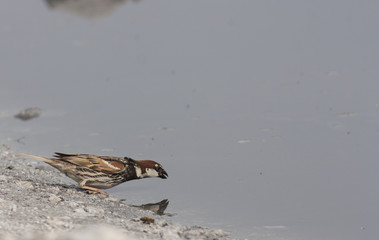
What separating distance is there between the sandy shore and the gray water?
548 mm

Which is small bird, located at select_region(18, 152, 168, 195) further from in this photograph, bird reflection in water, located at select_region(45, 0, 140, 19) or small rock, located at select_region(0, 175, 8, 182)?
bird reflection in water, located at select_region(45, 0, 140, 19)

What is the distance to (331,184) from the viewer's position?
36.2 ft

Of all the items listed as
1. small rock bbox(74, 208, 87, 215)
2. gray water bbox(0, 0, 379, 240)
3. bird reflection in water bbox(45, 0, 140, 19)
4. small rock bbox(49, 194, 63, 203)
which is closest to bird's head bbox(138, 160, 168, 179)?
gray water bbox(0, 0, 379, 240)

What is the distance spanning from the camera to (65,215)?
362 inches

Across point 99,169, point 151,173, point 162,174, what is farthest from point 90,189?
point 162,174

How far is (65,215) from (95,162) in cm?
171

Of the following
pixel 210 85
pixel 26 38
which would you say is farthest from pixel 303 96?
pixel 26 38

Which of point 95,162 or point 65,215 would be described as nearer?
point 65,215

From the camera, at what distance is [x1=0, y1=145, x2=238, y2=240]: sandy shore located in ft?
27.3

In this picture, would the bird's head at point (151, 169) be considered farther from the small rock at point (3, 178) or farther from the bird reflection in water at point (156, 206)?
the small rock at point (3, 178)

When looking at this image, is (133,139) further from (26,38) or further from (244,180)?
(26,38)

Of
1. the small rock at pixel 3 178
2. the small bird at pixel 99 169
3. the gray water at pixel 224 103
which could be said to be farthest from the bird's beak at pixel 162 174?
the small rock at pixel 3 178

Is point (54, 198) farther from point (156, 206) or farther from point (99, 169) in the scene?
point (156, 206)

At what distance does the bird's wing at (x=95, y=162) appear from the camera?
10.8m
